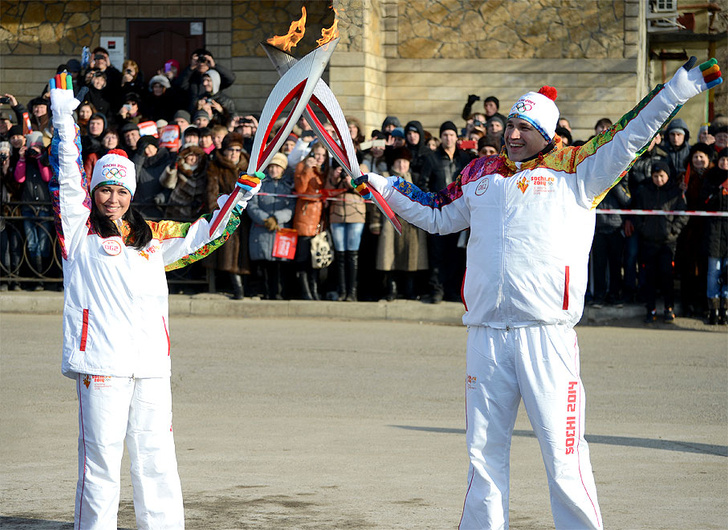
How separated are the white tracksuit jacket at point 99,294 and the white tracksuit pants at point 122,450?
3.2 inches

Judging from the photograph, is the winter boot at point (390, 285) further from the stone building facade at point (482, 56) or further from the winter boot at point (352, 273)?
the stone building facade at point (482, 56)

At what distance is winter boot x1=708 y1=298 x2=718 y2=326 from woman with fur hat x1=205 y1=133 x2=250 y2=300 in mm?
4641

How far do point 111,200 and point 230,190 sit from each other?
673cm

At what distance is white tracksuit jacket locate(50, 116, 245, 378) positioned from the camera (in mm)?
4430

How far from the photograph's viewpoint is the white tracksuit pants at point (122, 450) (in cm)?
437

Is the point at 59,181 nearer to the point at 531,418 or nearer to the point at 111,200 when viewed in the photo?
the point at 111,200

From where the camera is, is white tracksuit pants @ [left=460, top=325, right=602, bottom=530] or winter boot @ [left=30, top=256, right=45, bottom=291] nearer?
white tracksuit pants @ [left=460, top=325, right=602, bottom=530]

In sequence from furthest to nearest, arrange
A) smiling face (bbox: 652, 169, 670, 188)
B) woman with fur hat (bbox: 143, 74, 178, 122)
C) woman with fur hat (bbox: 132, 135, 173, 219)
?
woman with fur hat (bbox: 143, 74, 178, 122) → woman with fur hat (bbox: 132, 135, 173, 219) → smiling face (bbox: 652, 169, 670, 188)

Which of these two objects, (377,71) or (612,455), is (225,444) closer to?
(612,455)

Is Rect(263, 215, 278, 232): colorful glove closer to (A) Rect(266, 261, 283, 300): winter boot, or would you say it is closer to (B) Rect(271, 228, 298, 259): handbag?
(B) Rect(271, 228, 298, 259): handbag

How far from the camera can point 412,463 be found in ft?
20.1

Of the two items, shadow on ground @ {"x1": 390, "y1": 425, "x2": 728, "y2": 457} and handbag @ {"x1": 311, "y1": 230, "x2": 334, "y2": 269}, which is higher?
handbag @ {"x1": 311, "y1": 230, "x2": 334, "y2": 269}

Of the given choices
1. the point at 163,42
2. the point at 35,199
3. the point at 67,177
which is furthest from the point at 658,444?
the point at 163,42

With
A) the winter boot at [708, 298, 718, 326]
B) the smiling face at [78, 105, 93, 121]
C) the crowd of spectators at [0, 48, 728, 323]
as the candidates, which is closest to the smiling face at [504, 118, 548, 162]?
the crowd of spectators at [0, 48, 728, 323]
